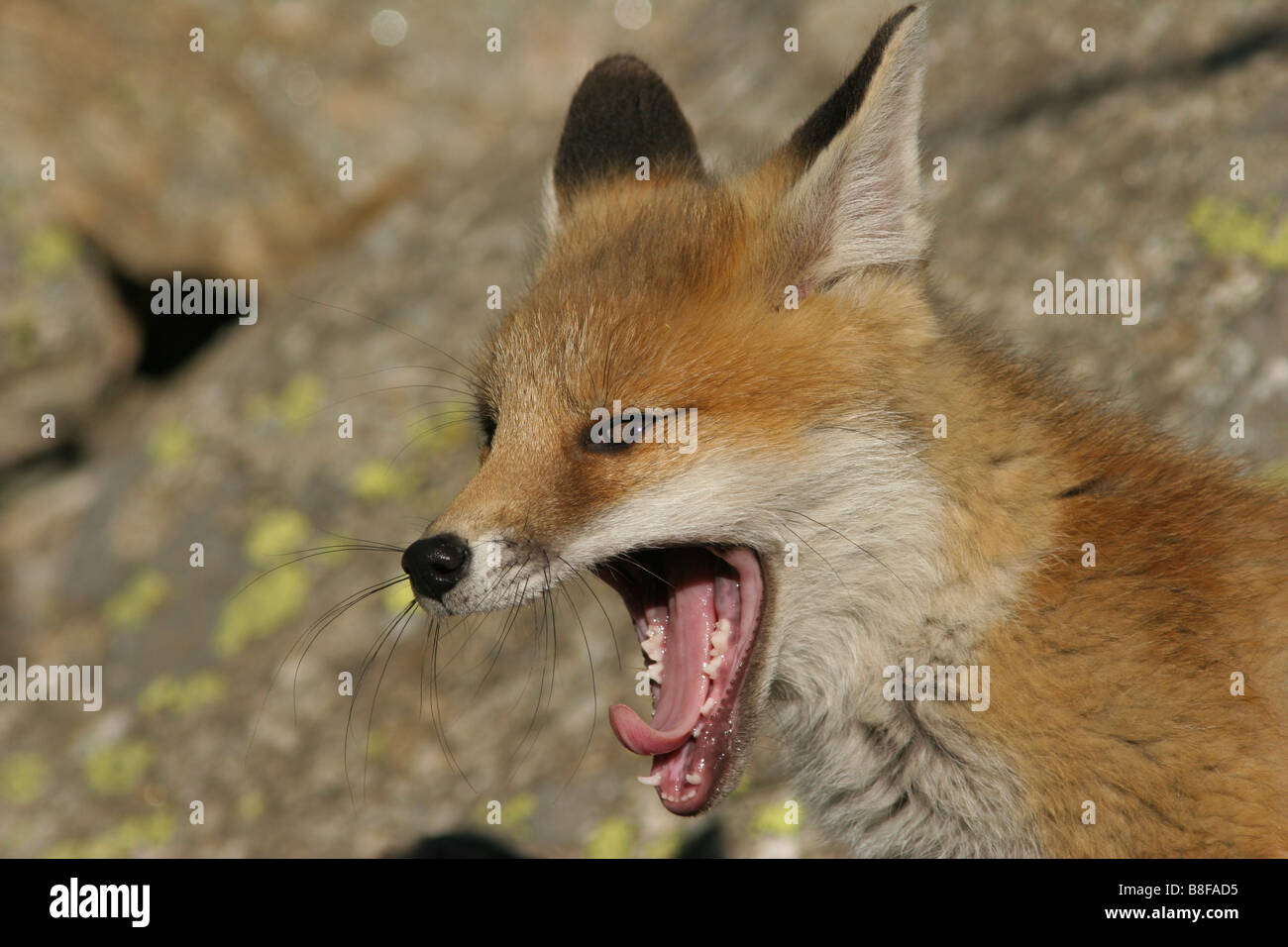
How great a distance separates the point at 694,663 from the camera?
11.5ft

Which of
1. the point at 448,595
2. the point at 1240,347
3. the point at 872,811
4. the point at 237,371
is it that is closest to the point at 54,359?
the point at 237,371

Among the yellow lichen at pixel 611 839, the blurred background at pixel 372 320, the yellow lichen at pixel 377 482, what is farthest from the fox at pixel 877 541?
the yellow lichen at pixel 377 482

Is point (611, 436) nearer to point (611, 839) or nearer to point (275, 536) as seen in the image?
point (611, 839)

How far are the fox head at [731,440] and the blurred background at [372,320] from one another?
→ 0.41m

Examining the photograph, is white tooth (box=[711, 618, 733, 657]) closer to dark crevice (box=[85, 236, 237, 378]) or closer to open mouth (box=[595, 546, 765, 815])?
open mouth (box=[595, 546, 765, 815])

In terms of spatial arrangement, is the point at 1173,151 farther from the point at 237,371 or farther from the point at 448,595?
the point at 237,371

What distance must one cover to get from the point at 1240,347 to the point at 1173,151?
140cm

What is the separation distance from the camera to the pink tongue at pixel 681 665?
11.2ft

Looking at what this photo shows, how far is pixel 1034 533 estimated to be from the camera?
129 inches

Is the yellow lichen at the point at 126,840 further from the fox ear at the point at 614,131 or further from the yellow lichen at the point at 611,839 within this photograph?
the fox ear at the point at 614,131

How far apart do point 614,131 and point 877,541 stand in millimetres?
2058

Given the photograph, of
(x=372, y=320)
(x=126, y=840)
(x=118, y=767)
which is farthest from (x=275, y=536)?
(x=126, y=840)

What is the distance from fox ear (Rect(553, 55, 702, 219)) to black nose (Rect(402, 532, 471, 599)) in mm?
1805

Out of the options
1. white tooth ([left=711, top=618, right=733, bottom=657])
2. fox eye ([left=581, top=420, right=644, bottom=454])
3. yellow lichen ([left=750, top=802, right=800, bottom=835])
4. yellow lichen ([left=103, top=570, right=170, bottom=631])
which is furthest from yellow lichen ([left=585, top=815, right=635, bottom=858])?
yellow lichen ([left=103, top=570, right=170, bottom=631])
